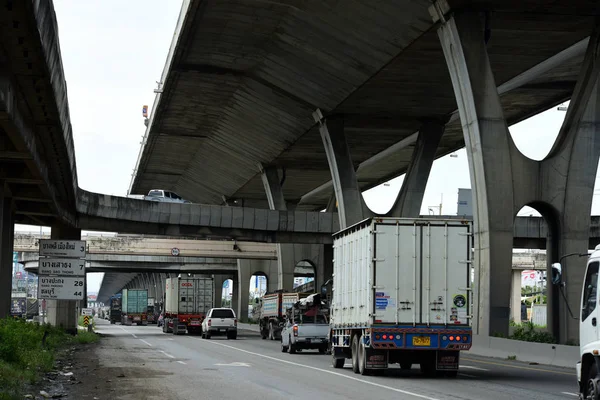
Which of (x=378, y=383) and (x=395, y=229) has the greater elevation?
(x=395, y=229)

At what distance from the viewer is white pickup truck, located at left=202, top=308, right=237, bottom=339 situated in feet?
176

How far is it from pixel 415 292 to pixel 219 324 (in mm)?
32326

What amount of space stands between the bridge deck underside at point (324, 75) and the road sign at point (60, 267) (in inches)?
425

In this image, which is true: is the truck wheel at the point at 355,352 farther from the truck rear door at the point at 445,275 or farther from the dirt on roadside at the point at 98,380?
the dirt on roadside at the point at 98,380

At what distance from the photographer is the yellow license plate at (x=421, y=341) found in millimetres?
22681

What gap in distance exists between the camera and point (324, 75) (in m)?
A: 45.3

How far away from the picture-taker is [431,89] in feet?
152

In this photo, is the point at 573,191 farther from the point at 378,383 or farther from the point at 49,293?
the point at 49,293

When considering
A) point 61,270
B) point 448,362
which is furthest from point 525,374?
point 61,270

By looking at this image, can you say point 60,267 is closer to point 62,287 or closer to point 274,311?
point 62,287

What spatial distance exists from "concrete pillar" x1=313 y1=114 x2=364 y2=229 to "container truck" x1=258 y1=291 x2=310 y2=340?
532 cm

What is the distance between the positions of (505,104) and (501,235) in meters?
19.0

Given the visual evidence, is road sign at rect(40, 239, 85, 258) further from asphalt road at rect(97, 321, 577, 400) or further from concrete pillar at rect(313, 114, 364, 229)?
concrete pillar at rect(313, 114, 364, 229)

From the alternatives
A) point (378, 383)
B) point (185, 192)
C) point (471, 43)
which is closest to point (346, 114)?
point (471, 43)
